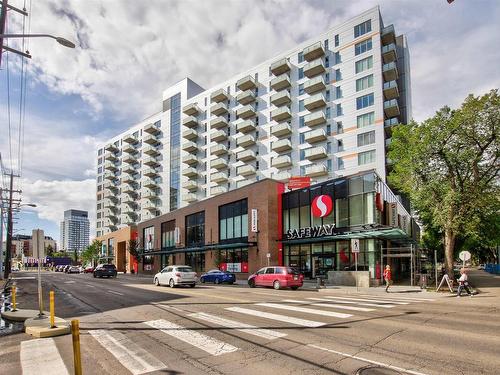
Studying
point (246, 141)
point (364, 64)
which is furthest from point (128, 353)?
point (246, 141)

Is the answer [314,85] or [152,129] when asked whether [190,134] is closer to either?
[152,129]

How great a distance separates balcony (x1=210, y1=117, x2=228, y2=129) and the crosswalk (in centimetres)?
5897

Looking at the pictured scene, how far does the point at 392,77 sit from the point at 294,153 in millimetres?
17011

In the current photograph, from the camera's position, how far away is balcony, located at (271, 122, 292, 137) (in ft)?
197

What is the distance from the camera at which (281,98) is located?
61.5m

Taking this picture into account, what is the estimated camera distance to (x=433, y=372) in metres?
6.39

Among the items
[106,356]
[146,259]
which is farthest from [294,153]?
[106,356]

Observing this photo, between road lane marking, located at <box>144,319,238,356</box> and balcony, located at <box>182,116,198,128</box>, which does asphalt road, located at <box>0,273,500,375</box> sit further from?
balcony, located at <box>182,116,198,128</box>

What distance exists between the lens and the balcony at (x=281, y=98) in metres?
61.1

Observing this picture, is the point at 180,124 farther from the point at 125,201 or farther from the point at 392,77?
the point at 392,77

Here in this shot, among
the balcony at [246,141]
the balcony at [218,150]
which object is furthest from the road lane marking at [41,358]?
the balcony at [218,150]

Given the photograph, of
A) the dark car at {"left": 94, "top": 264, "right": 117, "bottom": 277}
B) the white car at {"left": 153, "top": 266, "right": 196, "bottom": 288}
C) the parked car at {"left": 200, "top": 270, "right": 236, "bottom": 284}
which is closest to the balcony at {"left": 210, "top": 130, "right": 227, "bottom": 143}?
the dark car at {"left": 94, "top": 264, "right": 117, "bottom": 277}

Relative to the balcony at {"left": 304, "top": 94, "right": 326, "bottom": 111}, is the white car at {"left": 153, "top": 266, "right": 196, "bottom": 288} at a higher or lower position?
lower

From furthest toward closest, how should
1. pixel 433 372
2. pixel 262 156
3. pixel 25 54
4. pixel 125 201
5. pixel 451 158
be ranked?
pixel 125 201 < pixel 262 156 < pixel 451 158 < pixel 25 54 < pixel 433 372
